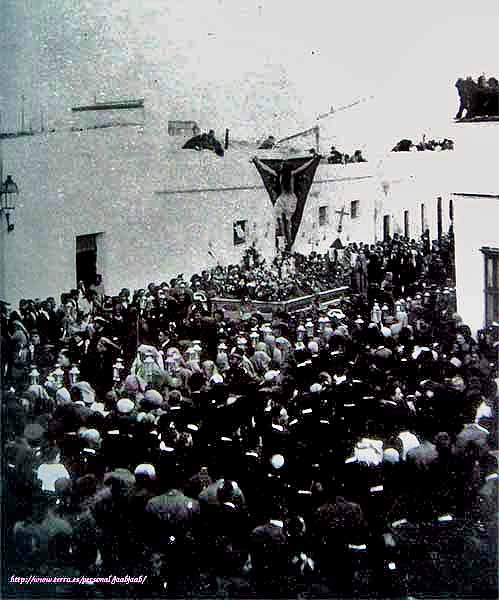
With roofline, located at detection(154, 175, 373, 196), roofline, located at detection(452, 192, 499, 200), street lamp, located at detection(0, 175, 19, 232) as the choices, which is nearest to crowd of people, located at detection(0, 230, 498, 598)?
roofline, located at detection(452, 192, 499, 200)

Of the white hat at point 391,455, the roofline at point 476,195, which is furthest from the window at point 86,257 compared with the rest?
the roofline at point 476,195

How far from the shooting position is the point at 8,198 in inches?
360

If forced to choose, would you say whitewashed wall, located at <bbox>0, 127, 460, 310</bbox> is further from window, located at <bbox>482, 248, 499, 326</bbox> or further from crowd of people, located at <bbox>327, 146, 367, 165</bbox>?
window, located at <bbox>482, 248, 499, 326</bbox>

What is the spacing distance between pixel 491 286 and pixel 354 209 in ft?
5.27

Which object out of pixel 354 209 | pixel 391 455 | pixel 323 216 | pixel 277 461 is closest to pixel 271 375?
pixel 277 461

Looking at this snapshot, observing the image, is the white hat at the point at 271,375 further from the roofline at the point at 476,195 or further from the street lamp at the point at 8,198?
the street lamp at the point at 8,198

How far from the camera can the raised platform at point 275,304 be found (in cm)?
951

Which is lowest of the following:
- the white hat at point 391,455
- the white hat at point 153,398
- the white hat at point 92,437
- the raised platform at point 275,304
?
the white hat at point 391,455

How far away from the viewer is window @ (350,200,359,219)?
30.8 feet

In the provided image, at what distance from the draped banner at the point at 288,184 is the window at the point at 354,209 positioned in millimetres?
486

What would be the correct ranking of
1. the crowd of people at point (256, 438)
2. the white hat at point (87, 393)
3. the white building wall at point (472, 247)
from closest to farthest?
the crowd of people at point (256, 438)
the white building wall at point (472, 247)
the white hat at point (87, 393)

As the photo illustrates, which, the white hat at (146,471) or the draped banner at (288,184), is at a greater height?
the draped banner at (288,184)

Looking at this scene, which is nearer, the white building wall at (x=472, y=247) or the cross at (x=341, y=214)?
the white building wall at (x=472, y=247)

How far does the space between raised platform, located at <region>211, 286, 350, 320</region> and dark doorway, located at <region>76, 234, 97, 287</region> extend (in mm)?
1305
